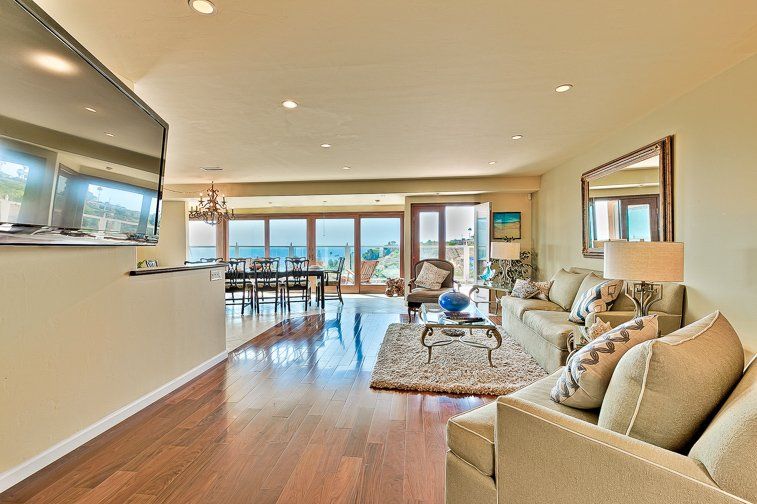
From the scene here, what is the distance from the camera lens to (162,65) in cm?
226

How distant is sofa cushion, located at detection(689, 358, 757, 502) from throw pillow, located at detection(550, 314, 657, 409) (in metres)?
0.37

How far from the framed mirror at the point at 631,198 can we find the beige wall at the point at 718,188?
92 mm

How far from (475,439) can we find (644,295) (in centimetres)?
213

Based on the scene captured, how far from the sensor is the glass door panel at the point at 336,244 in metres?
9.02

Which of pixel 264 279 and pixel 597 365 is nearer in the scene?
pixel 597 365

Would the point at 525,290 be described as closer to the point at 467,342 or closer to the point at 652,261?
the point at 467,342

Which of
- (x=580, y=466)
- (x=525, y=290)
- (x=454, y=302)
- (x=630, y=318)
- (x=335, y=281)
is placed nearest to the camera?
(x=580, y=466)

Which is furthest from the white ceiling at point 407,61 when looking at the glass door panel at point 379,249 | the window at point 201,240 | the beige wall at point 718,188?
the window at point 201,240

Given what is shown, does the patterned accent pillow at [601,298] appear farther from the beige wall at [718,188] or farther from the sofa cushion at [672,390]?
the sofa cushion at [672,390]

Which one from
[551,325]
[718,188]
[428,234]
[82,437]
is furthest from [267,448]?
[428,234]

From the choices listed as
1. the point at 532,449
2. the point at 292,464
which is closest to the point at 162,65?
the point at 292,464

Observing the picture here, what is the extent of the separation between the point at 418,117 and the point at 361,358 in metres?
2.48

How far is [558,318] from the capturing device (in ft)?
11.1

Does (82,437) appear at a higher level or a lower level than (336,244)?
lower
